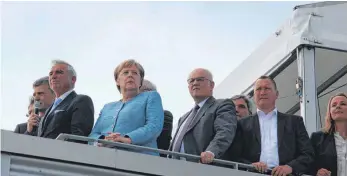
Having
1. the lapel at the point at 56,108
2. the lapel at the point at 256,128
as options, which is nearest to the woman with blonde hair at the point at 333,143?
the lapel at the point at 256,128

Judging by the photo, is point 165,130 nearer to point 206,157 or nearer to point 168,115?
point 168,115

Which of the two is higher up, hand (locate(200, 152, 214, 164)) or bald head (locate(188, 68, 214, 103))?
bald head (locate(188, 68, 214, 103))

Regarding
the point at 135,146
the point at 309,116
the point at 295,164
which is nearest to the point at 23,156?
the point at 135,146

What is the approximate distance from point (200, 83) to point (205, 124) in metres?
0.44

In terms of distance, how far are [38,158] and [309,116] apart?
300cm

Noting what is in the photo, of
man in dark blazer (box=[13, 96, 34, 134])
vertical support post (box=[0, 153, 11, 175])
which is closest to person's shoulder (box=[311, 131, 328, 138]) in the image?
man in dark blazer (box=[13, 96, 34, 134])

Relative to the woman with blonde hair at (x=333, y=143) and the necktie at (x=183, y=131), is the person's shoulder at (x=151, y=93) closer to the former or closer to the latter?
the necktie at (x=183, y=131)

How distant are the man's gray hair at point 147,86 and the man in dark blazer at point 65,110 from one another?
0.62 meters

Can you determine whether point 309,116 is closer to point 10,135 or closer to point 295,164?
point 295,164

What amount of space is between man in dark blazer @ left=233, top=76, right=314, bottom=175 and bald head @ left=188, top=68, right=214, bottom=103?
383 millimetres

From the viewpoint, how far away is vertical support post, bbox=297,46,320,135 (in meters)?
8.42

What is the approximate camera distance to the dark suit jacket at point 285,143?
24.0 ft

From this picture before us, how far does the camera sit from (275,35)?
31.3 feet

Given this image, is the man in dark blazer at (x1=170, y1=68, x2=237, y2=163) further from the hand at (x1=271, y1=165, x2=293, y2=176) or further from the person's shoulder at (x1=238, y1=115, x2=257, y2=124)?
the hand at (x1=271, y1=165, x2=293, y2=176)
